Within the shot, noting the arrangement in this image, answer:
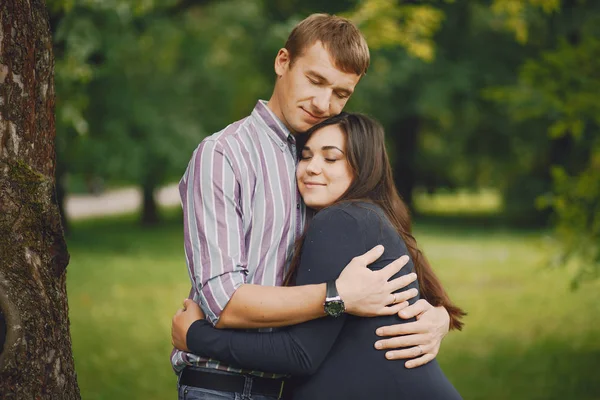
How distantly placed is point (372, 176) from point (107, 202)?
3941cm

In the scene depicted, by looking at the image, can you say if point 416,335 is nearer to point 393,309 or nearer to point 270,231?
point 393,309

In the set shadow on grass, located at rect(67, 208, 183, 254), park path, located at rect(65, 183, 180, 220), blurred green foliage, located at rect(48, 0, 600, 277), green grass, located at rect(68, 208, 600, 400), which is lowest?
park path, located at rect(65, 183, 180, 220)

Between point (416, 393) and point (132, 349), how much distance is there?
21.7 feet

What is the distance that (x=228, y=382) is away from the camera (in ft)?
8.54

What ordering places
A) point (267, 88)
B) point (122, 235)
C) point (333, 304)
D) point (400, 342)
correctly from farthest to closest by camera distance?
point (267, 88) → point (122, 235) → point (400, 342) → point (333, 304)

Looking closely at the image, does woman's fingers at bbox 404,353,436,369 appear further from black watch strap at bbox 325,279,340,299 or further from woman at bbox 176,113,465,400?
black watch strap at bbox 325,279,340,299

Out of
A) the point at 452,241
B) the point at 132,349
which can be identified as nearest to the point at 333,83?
the point at 132,349

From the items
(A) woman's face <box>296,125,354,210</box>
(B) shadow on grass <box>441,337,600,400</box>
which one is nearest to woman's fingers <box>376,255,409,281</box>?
(A) woman's face <box>296,125,354,210</box>

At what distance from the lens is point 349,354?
99.2 inches

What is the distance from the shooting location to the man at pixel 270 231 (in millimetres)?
2459

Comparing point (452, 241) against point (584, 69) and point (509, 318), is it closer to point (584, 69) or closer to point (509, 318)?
point (509, 318)

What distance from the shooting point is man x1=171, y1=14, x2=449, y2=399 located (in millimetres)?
2459

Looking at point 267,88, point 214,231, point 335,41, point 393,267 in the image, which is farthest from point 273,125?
point 267,88

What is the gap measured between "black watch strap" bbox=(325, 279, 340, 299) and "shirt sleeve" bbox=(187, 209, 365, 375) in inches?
1.4
